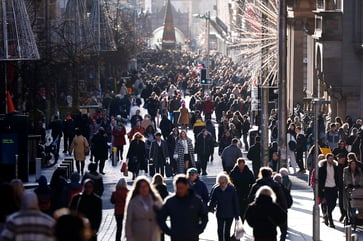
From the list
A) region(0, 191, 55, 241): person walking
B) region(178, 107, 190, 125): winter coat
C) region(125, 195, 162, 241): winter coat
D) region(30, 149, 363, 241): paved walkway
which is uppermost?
region(0, 191, 55, 241): person walking

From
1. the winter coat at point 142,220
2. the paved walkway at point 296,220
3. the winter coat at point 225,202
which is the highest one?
the winter coat at point 142,220

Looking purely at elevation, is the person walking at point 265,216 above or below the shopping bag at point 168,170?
above

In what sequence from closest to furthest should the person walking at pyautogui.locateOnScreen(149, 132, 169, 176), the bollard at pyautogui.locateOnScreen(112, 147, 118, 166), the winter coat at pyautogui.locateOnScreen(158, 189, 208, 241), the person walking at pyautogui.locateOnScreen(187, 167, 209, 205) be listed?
the winter coat at pyautogui.locateOnScreen(158, 189, 208, 241) → the person walking at pyautogui.locateOnScreen(187, 167, 209, 205) → the person walking at pyautogui.locateOnScreen(149, 132, 169, 176) → the bollard at pyautogui.locateOnScreen(112, 147, 118, 166)

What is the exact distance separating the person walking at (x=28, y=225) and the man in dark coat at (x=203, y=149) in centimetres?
2104

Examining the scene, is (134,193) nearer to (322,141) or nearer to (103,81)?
(322,141)

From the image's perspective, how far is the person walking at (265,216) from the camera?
17.6 metres

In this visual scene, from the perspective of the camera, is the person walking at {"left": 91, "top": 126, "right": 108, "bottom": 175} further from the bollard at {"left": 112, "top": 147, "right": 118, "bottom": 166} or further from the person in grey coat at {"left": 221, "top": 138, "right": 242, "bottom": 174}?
the person in grey coat at {"left": 221, "top": 138, "right": 242, "bottom": 174}

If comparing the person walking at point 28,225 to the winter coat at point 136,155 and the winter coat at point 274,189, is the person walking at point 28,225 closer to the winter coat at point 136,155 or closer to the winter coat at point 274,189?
the winter coat at point 274,189

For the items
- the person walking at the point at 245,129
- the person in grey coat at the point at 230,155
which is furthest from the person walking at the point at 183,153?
the person walking at the point at 245,129

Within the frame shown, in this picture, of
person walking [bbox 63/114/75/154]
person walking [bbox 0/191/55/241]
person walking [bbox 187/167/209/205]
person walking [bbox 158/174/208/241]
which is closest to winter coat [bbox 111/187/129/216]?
person walking [bbox 187/167/209/205]

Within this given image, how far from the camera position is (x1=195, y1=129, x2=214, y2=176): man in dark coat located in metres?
35.5

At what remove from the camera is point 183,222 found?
17.4m

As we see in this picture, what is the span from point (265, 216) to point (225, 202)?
383 centimetres

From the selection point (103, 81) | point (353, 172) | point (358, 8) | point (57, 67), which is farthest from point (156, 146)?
point (103, 81)
